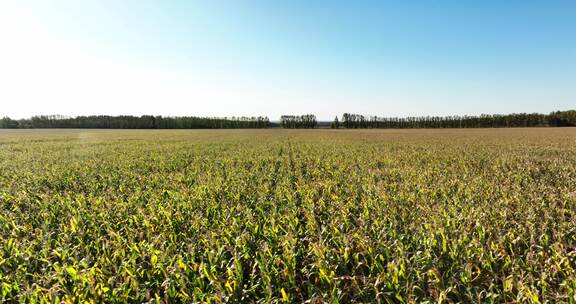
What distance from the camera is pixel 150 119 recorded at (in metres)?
149

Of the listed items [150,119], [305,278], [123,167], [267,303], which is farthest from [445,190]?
[150,119]

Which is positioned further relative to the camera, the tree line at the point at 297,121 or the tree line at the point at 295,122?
the tree line at the point at 297,121

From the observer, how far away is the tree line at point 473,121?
12206 cm

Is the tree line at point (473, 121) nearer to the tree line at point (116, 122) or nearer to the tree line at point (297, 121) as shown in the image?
the tree line at point (297, 121)

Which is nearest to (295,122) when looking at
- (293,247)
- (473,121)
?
(473,121)

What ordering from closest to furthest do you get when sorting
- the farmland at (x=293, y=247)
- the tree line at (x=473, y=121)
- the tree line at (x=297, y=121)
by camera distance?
1. the farmland at (x=293, y=247)
2. the tree line at (x=473, y=121)
3. the tree line at (x=297, y=121)

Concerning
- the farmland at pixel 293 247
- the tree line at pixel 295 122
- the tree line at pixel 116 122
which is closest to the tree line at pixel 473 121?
Answer: the tree line at pixel 295 122

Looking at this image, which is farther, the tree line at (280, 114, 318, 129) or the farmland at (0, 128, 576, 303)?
the tree line at (280, 114, 318, 129)

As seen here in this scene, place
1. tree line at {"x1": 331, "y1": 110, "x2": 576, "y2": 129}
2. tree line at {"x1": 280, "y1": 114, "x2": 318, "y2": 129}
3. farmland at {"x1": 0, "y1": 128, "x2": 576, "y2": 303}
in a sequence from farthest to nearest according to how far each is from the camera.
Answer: tree line at {"x1": 280, "y1": 114, "x2": 318, "y2": 129} → tree line at {"x1": 331, "y1": 110, "x2": 576, "y2": 129} → farmland at {"x1": 0, "y1": 128, "x2": 576, "y2": 303}

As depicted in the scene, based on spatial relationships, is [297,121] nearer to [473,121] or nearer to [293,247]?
[473,121]

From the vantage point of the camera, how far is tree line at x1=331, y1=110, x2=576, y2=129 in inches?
4806

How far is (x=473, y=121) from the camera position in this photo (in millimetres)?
140375

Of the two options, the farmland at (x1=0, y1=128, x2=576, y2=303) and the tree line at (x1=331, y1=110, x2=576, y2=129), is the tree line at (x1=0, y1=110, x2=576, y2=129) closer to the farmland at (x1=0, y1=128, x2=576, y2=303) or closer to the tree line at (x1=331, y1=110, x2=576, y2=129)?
the tree line at (x1=331, y1=110, x2=576, y2=129)

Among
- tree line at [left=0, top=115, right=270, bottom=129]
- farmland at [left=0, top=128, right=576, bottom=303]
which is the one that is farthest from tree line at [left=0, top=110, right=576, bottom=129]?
farmland at [left=0, top=128, right=576, bottom=303]
